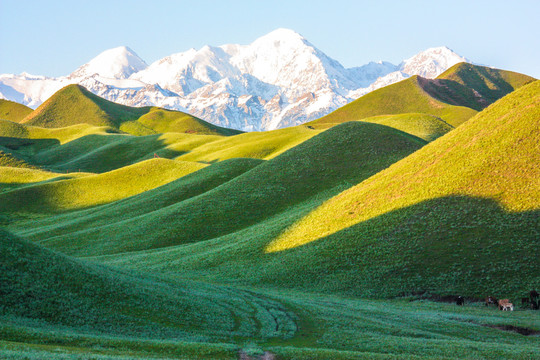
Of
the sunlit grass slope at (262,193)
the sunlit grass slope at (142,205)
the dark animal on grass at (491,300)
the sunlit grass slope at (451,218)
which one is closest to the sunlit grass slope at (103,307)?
the dark animal on grass at (491,300)

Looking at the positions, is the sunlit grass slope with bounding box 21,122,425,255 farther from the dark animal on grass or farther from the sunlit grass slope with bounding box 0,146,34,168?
the sunlit grass slope with bounding box 0,146,34,168

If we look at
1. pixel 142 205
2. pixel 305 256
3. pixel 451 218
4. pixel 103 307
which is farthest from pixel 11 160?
pixel 103 307

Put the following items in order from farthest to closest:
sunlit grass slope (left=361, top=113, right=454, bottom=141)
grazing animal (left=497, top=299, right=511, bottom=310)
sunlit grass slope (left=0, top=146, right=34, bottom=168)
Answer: sunlit grass slope (left=0, top=146, right=34, bottom=168) < sunlit grass slope (left=361, top=113, right=454, bottom=141) < grazing animal (left=497, top=299, right=511, bottom=310)

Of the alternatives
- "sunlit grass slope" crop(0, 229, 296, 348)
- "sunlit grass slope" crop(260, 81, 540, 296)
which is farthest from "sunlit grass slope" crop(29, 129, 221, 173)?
"sunlit grass slope" crop(0, 229, 296, 348)

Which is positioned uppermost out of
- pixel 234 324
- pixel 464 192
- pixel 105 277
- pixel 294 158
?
pixel 294 158

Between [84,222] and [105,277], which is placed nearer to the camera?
[105,277]

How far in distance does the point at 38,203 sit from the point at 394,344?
326 ft

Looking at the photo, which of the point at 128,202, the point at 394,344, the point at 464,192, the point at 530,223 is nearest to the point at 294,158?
the point at 128,202

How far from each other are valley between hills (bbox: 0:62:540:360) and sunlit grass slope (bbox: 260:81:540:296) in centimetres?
19

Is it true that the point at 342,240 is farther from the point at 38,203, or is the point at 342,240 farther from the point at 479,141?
the point at 38,203

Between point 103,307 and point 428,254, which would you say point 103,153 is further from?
point 103,307

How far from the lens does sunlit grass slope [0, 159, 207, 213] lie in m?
106

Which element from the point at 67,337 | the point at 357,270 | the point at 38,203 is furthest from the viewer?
the point at 38,203

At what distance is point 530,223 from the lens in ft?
150
